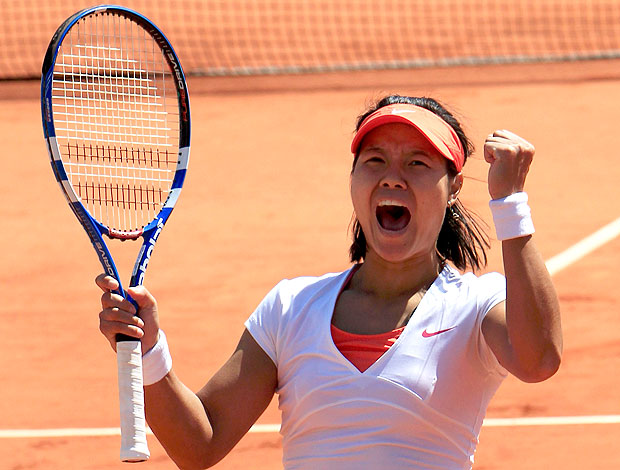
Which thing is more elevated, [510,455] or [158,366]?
[158,366]

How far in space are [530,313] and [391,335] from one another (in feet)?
1.33

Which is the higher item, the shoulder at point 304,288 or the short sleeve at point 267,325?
the shoulder at point 304,288

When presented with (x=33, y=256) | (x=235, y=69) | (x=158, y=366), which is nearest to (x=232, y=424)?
(x=158, y=366)

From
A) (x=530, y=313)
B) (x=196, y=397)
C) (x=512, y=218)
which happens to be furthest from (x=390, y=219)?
(x=196, y=397)

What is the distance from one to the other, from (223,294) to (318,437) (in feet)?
14.1

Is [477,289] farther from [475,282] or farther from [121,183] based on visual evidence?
[121,183]

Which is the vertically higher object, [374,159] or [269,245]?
[374,159]

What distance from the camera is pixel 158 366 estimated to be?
3158mm

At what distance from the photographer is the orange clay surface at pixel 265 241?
5.59 meters

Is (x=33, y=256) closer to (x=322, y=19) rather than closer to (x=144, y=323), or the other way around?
(x=144, y=323)

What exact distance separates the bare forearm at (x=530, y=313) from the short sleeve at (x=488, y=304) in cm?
14

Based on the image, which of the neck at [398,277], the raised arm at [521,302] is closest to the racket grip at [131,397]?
the neck at [398,277]

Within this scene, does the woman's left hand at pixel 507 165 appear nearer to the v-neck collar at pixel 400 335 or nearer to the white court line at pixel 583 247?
the v-neck collar at pixel 400 335

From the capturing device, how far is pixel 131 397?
306 cm
